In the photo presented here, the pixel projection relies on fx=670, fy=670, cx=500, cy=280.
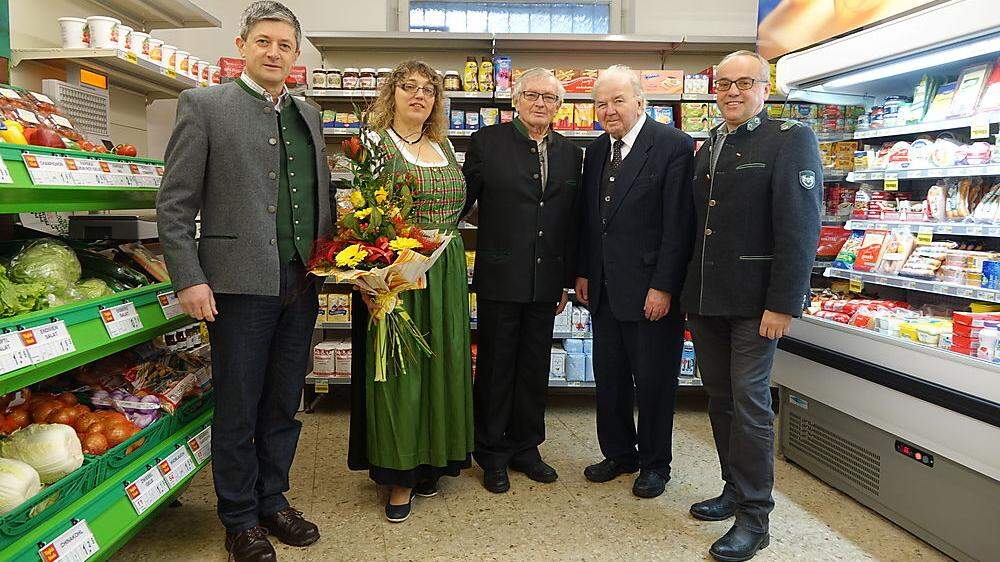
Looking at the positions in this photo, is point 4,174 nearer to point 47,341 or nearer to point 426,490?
point 47,341

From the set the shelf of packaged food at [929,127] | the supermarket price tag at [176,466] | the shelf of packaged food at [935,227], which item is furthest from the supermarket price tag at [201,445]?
the shelf of packaged food at [929,127]

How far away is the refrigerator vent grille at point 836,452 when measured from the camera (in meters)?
2.94

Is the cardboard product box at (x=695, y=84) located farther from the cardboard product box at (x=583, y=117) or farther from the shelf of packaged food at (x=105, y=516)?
the shelf of packaged food at (x=105, y=516)

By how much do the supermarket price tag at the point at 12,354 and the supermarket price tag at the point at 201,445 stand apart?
3.00 ft

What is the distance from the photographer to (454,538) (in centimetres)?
272

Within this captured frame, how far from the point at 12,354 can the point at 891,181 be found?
3307 mm

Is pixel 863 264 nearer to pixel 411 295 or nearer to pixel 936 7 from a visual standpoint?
pixel 936 7

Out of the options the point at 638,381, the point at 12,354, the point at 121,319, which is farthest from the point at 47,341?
the point at 638,381

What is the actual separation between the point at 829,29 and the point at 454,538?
2.85 m

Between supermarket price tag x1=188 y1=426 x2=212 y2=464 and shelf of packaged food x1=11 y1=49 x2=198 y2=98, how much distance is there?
5.66ft

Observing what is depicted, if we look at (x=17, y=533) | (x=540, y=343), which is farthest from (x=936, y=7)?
(x=17, y=533)

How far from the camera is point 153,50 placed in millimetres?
3305

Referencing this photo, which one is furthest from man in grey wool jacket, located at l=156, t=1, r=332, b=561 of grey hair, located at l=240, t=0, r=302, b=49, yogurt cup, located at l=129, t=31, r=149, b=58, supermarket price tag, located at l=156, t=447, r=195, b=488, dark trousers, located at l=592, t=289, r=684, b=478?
dark trousers, located at l=592, t=289, r=684, b=478

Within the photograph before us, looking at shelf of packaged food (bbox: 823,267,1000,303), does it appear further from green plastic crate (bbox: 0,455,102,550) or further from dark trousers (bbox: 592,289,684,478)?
green plastic crate (bbox: 0,455,102,550)
